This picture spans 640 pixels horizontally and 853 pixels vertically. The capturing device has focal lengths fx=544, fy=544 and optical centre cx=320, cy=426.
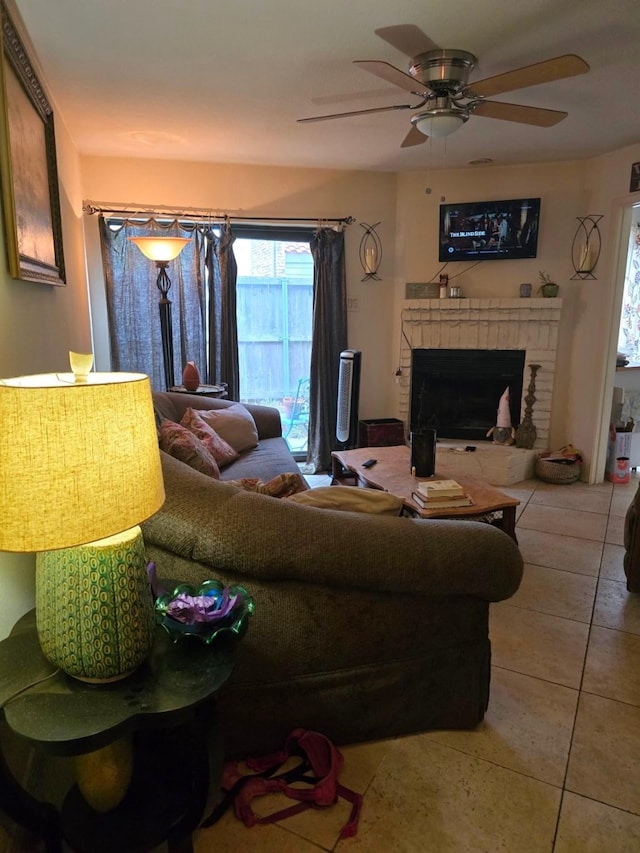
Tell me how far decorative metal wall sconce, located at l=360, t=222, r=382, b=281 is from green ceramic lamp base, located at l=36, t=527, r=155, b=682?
3901 millimetres

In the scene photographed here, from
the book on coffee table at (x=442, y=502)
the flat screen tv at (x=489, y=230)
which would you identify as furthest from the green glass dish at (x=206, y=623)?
the flat screen tv at (x=489, y=230)

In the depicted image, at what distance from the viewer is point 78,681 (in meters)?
1.09

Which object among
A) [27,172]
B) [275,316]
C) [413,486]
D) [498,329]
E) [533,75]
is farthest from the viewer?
[275,316]

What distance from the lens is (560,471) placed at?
4309 millimetres

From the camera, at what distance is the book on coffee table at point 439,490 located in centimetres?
253

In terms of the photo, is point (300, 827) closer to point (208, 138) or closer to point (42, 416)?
point (42, 416)

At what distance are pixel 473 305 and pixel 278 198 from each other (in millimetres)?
1811

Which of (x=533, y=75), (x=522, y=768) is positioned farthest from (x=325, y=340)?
(x=522, y=768)

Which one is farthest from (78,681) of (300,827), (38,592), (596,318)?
(596,318)

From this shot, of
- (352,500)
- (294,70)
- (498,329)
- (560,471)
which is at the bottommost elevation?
(560,471)

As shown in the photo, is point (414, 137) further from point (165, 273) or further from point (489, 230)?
point (165, 273)

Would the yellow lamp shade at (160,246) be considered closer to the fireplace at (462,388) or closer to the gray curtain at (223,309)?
the gray curtain at (223,309)

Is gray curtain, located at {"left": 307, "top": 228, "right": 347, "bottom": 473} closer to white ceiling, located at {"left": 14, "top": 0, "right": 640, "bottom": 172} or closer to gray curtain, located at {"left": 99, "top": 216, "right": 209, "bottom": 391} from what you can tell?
white ceiling, located at {"left": 14, "top": 0, "right": 640, "bottom": 172}

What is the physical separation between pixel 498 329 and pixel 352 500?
10.7ft
